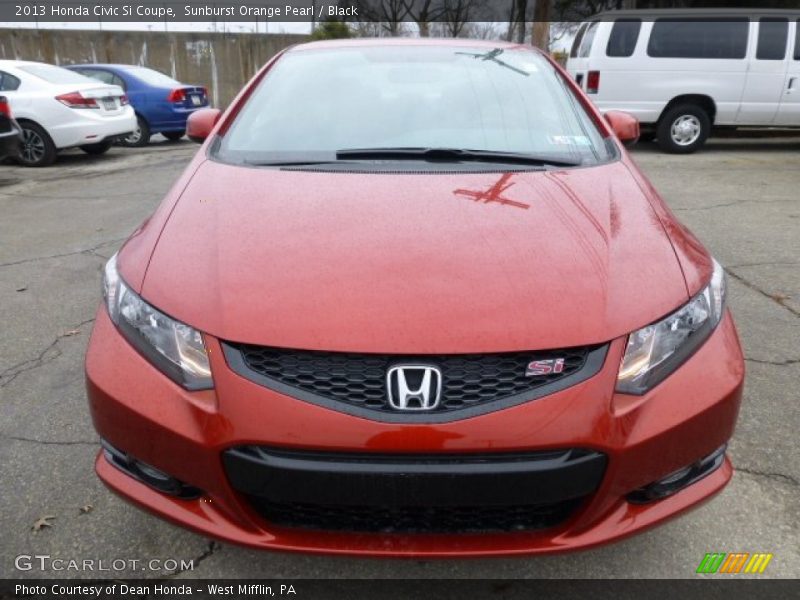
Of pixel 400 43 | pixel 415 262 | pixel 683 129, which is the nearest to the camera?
pixel 415 262

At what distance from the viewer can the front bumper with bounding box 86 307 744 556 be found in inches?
56.8

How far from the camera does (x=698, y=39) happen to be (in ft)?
29.9

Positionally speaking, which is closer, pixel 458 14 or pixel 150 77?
pixel 150 77

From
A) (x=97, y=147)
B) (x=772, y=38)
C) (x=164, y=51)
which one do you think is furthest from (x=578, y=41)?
(x=164, y=51)

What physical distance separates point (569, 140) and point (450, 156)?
1.58 ft

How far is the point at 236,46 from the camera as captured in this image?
19.0 metres

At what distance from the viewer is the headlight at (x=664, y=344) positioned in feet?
5.05

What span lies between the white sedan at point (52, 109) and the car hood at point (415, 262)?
7925mm

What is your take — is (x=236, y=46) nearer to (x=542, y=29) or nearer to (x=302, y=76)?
(x=542, y=29)

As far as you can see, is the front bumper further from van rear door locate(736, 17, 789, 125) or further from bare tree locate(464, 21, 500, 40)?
bare tree locate(464, 21, 500, 40)

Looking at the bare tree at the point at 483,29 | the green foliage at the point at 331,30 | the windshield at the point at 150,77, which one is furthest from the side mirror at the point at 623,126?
the green foliage at the point at 331,30

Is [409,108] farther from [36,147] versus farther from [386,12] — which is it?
[386,12]

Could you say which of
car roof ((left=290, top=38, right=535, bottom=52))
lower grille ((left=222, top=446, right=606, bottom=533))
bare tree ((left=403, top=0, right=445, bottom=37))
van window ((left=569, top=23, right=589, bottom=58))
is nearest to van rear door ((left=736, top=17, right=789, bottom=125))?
van window ((left=569, top=23, right=589, bottom=58))

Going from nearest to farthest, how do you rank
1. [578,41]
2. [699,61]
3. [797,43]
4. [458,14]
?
[797,43] → [699,61] → [578,41] → [458,14]
